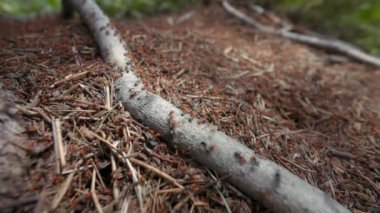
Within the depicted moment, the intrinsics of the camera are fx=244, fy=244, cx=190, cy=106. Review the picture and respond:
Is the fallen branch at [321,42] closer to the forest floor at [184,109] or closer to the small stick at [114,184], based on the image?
the forest floor at [184,109]

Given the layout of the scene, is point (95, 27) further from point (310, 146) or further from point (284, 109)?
point (310, 146)

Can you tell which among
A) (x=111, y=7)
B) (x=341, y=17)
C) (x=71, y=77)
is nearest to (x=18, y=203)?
(x=71, y=77)

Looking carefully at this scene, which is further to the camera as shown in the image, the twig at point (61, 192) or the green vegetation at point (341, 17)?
the green vegetation at point (341, 17)

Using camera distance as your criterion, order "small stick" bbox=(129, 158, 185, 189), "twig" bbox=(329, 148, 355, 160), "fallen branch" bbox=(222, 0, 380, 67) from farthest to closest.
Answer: "fallen branch" bbox=(222, 0, 380, 67)
"twig" bbox=(329, 148, 355, 160)
"small stick" bbox=(129, 158, 185, 189)

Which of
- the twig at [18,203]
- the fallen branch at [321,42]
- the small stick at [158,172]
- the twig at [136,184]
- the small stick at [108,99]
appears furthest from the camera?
the fallen branch at [321,42]

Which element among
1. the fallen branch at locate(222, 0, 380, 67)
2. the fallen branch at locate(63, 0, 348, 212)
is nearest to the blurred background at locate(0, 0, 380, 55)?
the fallen branch at locate(222, 0, 380, 67)

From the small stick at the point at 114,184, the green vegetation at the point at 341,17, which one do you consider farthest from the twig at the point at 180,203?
the green vegetation at the point at 341,17

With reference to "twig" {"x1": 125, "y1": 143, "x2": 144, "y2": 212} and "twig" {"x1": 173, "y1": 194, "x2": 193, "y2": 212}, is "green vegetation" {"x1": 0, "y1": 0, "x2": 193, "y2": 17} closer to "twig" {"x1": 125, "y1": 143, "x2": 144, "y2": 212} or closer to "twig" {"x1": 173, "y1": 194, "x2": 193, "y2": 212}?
"twig" {"x1": 125, "y1": 143, "x2": 144, "y2": 212}
